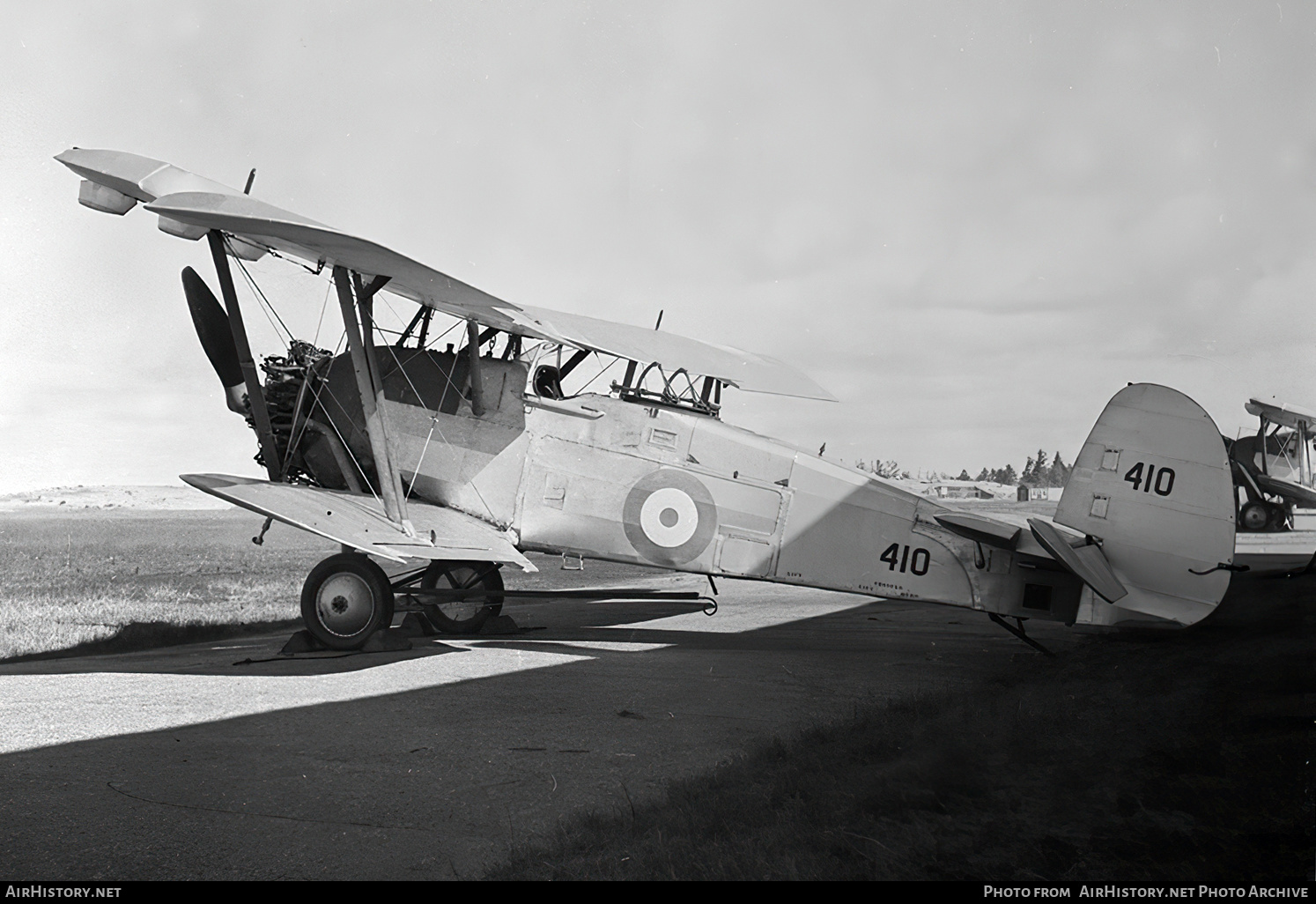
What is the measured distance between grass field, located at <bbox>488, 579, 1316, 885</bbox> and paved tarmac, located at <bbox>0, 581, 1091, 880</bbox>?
619mm

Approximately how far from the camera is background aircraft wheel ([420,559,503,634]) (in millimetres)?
10289

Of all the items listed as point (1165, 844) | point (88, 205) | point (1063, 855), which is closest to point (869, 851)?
point (1063, 855)

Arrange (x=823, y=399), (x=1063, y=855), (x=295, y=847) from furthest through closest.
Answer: (x=823, y=399), (x=295, y=847), (x=1063, y=855)

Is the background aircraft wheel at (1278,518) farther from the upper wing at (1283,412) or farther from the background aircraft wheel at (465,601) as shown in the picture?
the background aircraft wheel at (465,601)

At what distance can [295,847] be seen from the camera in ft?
12.2

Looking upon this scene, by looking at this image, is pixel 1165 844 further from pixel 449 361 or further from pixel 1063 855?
pixel 449 361

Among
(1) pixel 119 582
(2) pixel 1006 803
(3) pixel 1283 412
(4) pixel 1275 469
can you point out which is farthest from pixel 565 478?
(4) pixel 1275 469

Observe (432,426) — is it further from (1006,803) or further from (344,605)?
(1006,803)

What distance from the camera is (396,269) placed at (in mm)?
8367

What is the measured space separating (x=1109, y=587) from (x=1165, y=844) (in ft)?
16.1

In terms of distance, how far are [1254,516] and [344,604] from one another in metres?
20.1

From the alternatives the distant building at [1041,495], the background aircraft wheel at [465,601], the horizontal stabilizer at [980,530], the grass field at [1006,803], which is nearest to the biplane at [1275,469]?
the distant building at [1041,495]

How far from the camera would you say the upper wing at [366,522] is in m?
7.92
